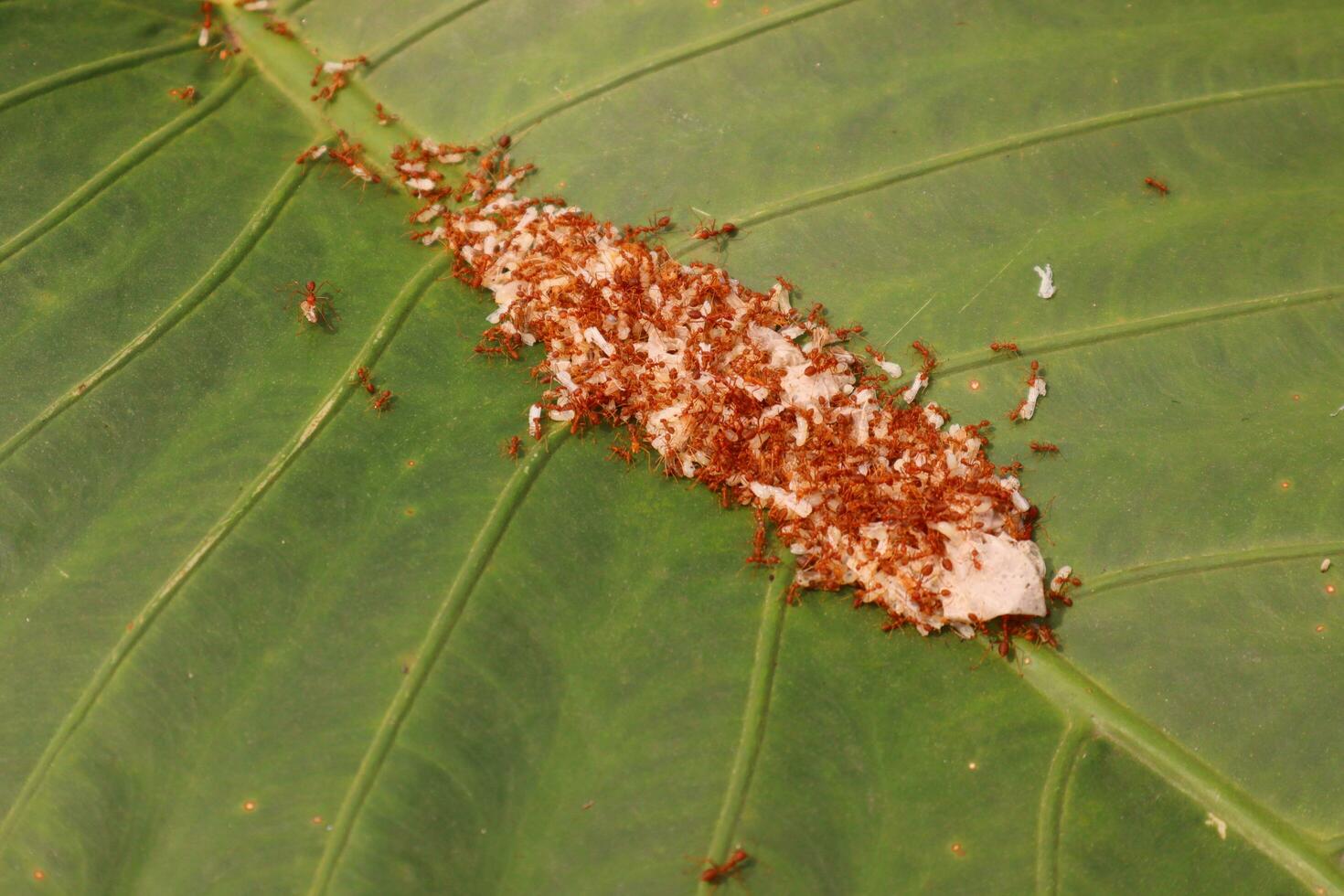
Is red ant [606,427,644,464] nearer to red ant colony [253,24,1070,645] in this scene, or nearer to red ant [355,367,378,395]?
red ant colony [253,24,1070,645]


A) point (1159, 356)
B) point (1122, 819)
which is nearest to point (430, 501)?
point (1122, 819)

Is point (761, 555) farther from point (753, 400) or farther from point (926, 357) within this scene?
point (926, 357)

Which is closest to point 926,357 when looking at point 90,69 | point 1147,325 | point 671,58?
point 1147,325

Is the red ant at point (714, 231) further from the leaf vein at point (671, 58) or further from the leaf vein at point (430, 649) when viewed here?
the leaf vein at point (430, 649)

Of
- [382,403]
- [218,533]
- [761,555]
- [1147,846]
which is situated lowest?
[1147,846]

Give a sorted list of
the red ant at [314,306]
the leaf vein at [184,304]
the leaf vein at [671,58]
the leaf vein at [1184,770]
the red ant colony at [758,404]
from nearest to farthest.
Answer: the leaf vein at [1184,770], the red ant colony at [758,404], the leaf vein at [184,304], the red ant at [314,306], the leaf vein at [671,58]

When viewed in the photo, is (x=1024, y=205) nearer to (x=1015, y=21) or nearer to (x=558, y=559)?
(x=1015, y=21)

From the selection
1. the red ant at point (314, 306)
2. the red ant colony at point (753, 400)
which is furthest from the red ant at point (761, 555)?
the red ant at point (314, 306)

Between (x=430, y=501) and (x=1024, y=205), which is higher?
(x=1024, y=205)
